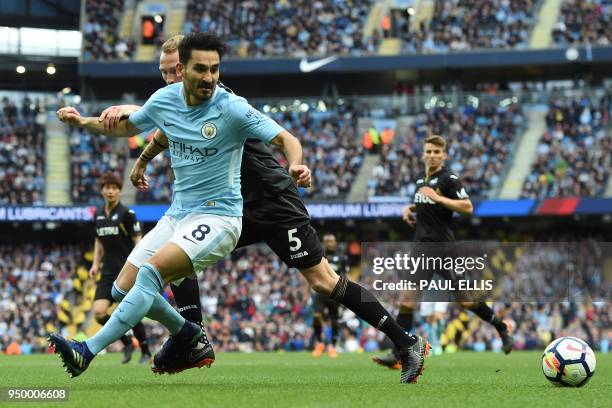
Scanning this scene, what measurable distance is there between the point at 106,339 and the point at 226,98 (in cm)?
183

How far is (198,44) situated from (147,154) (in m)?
1.62

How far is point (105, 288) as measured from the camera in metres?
13.7

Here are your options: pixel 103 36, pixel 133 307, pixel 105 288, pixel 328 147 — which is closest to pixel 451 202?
pixel 105 288

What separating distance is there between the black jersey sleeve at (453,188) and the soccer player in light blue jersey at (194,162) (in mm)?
4832

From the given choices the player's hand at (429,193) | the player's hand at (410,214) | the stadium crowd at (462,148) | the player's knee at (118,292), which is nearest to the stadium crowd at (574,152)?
the stadium crowd at (462,148)

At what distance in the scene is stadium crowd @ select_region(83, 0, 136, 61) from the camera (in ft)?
123

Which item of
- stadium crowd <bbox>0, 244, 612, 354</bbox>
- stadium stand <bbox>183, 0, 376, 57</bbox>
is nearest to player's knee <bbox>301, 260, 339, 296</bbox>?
stadium crowd <bbox>0, 244, 612, 354</bbox>

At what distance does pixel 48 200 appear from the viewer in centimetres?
3244

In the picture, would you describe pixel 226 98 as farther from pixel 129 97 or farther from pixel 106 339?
pixel 129 97

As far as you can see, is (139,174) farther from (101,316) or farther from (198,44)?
(101,316)

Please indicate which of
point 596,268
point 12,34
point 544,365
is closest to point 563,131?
point 596,268

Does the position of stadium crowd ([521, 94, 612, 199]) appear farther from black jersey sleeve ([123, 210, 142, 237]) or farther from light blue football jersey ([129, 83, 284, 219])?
light blue football jersey ([129, 83, 284, 219])

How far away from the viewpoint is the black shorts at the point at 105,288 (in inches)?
538

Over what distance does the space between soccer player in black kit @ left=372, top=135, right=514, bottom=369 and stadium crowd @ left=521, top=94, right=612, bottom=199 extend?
1813cm
